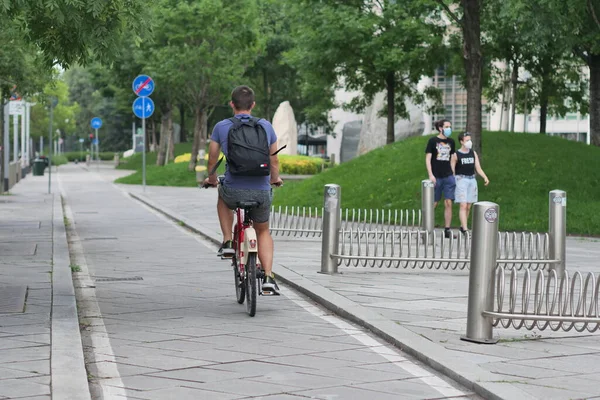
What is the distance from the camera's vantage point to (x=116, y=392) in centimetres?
646

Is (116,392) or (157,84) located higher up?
(157,84)

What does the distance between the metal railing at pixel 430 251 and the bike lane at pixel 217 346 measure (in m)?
1.43

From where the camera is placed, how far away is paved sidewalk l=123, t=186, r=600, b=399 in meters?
6.64

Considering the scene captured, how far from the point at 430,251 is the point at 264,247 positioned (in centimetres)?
437

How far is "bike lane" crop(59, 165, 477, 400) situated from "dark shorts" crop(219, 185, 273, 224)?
80cm

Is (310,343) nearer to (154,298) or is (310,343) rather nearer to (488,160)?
(154,298)

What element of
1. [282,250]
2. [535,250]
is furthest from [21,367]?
[282,250]

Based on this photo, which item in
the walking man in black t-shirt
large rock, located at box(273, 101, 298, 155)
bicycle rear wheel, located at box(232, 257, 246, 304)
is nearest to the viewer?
bicycle rear wheel, located at box(232, 257, 246, 304)

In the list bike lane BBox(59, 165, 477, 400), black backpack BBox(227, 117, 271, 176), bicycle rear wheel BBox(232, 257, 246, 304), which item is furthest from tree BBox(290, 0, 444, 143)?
black backpack BBox(227, 117, 271, 176)

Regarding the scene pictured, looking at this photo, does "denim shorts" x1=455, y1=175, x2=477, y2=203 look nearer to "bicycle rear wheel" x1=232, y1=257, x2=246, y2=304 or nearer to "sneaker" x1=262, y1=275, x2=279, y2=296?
"bicycle rear wheel" x1=232, y1=257, x2=246, y2=304

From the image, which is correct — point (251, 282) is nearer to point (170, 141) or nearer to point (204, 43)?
point (204, 43)

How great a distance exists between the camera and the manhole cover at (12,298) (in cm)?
955

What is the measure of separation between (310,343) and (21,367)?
2.06 meters

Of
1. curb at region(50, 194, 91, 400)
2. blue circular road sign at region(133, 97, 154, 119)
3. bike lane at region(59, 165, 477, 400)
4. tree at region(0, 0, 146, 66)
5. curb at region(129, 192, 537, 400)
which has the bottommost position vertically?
bike lane at region(59, 165, 477, 400)
